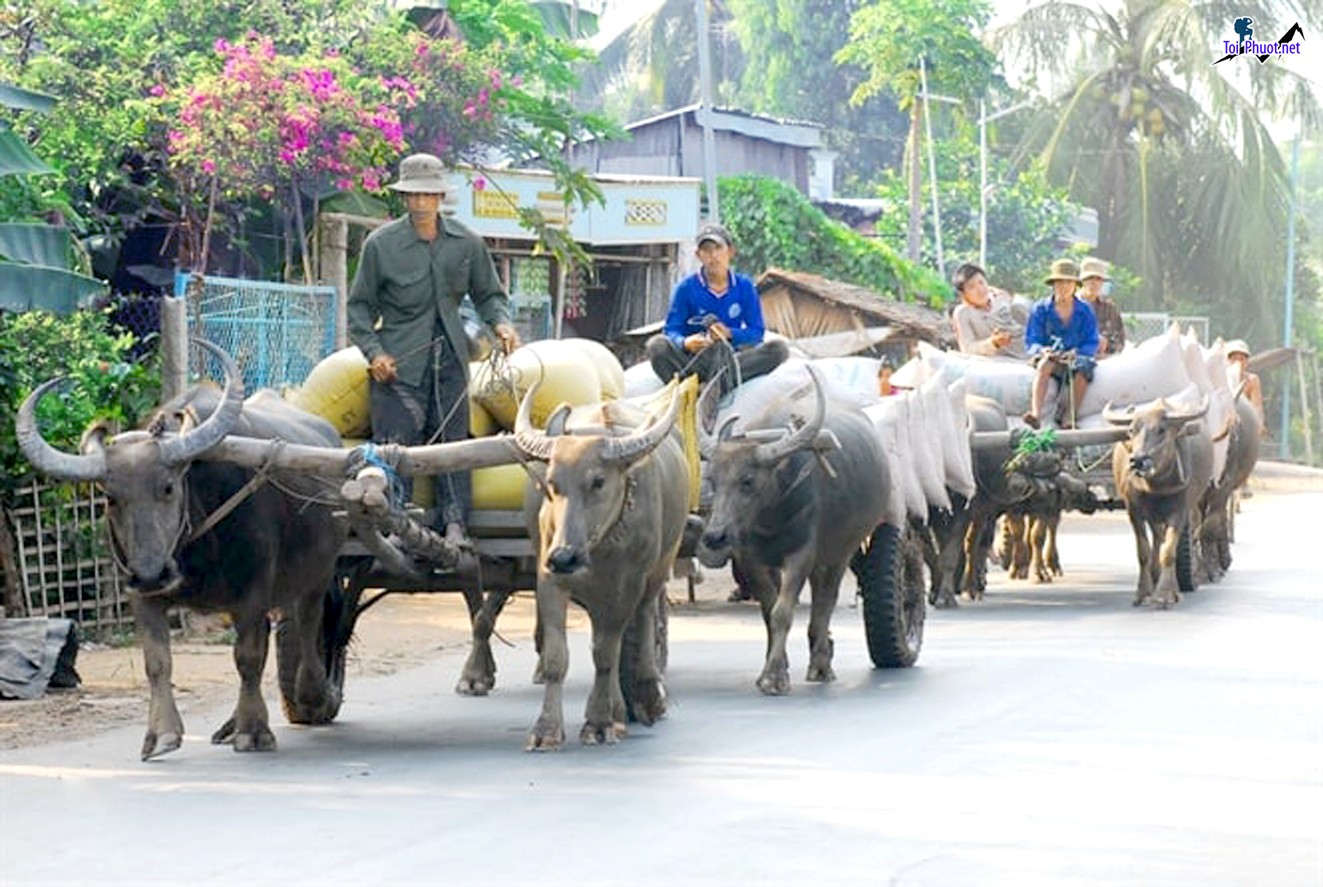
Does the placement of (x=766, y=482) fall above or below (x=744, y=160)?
below

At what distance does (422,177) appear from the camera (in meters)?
11.4

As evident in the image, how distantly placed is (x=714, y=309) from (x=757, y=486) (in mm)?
1379

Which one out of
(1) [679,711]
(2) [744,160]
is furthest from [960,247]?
(1) [679,711]

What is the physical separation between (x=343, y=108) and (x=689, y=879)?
39.4 ft

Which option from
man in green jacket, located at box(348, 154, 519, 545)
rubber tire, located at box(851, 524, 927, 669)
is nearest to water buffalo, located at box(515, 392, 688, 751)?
man in green jacket, located at box(348, 154, 519, 545)

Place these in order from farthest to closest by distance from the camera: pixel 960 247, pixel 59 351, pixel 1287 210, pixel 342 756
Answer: pixel 1287 210
pixel 960 247
pixel 59 351
pixel 342 756

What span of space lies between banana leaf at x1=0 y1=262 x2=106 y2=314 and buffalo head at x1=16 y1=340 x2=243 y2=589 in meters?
4.02

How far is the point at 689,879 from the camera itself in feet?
24.5

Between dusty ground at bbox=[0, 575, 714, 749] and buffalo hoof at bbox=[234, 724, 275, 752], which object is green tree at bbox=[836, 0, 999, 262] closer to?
dusty ground at bbox=[0, 575, 714, 749]

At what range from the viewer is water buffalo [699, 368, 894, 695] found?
1238 centimetres

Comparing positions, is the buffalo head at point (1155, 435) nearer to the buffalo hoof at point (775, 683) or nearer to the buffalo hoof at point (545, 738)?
the buffalo hoof at point (775, 683)

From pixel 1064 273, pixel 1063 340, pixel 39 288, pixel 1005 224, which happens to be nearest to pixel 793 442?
pixel 39 288

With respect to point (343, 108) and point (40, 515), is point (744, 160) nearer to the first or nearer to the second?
point (343, 108)

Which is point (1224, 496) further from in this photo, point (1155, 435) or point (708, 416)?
point (708, 416)
